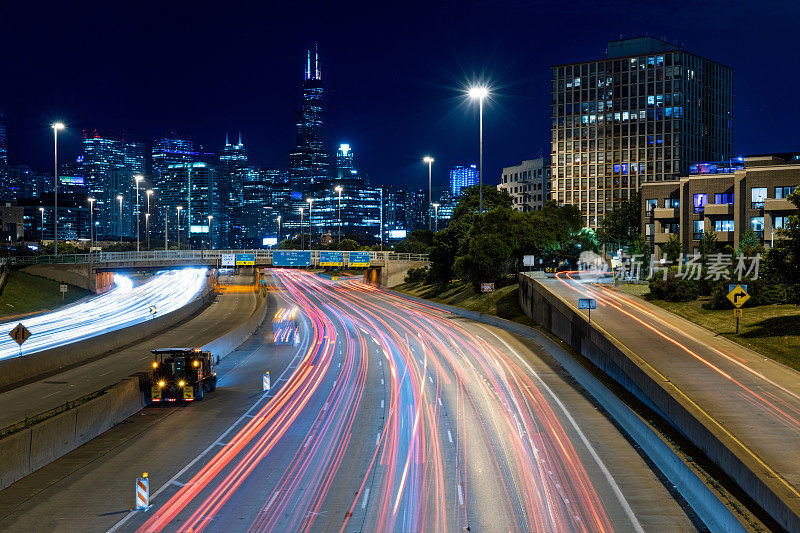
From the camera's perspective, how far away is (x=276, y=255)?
309ft

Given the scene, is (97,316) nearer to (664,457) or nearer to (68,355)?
(68,355)

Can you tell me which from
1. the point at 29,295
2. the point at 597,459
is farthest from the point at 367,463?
the point at 29,295

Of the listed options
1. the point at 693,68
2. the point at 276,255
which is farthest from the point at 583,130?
the point at 276,255

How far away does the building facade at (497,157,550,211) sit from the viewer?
186375 millimetres

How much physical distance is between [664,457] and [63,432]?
1767 centimetres

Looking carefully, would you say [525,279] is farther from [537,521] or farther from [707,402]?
[537,521]

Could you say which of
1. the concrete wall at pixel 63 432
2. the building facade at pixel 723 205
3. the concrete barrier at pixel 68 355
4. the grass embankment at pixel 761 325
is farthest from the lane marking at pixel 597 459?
the building facade at pixel 723 205

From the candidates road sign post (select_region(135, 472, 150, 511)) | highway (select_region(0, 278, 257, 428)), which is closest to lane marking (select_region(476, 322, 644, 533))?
road sign post (select_region(135, 472, 150, 511))

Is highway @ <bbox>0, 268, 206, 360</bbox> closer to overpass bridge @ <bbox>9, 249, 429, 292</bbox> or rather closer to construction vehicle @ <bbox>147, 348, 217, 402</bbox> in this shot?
overpass bridge @ <bbox>9, 249, 429, 292</bbox>

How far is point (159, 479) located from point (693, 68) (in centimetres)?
16613

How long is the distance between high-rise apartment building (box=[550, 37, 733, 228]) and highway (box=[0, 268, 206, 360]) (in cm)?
9469

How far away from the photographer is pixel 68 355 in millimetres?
40375

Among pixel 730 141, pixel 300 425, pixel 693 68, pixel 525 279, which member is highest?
pixel 693 68

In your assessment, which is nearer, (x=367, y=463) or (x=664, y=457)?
(x=664, y=457)
